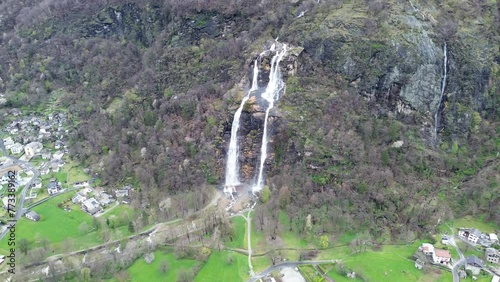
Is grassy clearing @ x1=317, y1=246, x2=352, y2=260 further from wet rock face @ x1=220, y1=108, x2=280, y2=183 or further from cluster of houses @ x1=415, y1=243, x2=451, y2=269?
wet rock face @ x1=220, y1=108, x2=280, y2=183

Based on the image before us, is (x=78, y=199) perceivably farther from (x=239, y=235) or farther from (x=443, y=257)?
(x=443, y=257)

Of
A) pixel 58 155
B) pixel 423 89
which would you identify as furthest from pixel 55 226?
pixel 423 89

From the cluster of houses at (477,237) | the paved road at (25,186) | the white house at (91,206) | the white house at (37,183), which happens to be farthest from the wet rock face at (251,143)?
the paved road at (25,186)

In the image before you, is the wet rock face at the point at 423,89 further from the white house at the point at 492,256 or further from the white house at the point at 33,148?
the white house at the point at 33,148

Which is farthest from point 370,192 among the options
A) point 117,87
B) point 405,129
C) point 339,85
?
point 117,87

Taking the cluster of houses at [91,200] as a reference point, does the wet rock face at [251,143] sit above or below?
above
